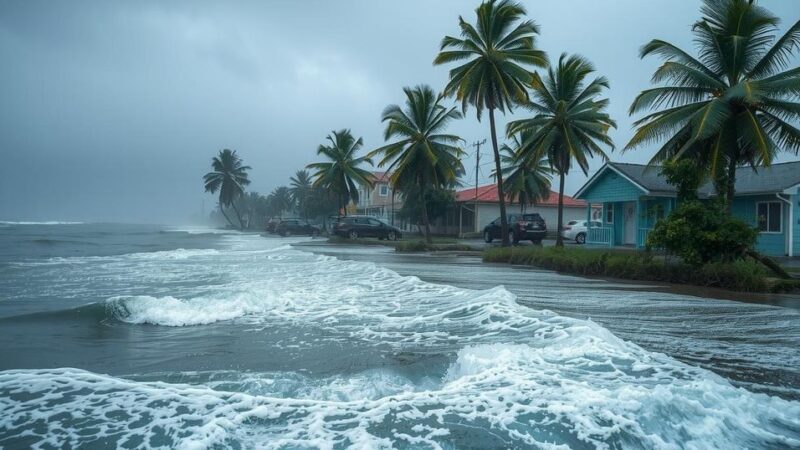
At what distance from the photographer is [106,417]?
418cm

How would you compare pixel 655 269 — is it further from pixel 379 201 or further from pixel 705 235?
pixel 379 201

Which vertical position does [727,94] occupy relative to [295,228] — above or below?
above

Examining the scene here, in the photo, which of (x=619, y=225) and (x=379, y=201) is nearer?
(x=619, y=225)

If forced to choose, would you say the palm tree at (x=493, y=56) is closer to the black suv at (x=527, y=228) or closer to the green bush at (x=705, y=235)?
the black suv at (x=527, y=228)

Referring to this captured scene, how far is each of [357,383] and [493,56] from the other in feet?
62.6

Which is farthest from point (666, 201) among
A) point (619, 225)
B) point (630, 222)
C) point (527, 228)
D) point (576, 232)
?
point (576, 232)

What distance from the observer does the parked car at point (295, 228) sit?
46.3m

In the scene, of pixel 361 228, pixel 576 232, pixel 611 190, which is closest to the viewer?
pixel 611 190

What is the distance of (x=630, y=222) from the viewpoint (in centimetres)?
2497

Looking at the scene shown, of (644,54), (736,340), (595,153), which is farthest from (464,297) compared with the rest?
(595,153)

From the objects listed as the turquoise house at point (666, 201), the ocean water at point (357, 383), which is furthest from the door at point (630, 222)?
the ocean water at point (357, 383)

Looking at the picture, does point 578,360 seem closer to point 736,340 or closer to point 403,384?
point 403,384

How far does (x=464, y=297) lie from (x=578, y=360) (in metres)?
4.28

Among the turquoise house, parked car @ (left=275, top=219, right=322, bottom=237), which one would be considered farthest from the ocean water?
parked car @ (left=275, top=219, right=322, bottom=237)
